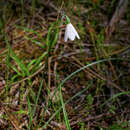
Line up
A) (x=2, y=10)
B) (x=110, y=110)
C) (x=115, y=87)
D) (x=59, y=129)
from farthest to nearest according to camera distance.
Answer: (x=2, y=10) → (x=115, y=87) → (x=110, y=110) → (x=59, y=129)

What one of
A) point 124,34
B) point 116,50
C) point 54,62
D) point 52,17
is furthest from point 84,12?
point 54,62

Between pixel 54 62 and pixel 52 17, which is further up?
pixel 52 17

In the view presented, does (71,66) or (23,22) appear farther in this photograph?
(23,22)

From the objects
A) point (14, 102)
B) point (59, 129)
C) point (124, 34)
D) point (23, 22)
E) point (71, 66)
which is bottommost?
point (59, 129)

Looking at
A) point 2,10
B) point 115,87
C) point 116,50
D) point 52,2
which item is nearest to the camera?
point 115,87

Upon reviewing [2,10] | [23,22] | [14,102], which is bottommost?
[14,102]

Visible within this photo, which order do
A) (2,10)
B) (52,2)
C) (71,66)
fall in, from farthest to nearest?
(52,2) → (2,10) → (71,66)

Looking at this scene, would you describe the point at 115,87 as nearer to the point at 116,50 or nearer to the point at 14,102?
the point at 116,50

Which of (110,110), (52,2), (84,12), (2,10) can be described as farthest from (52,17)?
(110,110)

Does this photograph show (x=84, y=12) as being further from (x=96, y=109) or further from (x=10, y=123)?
(x=10, y=123)
